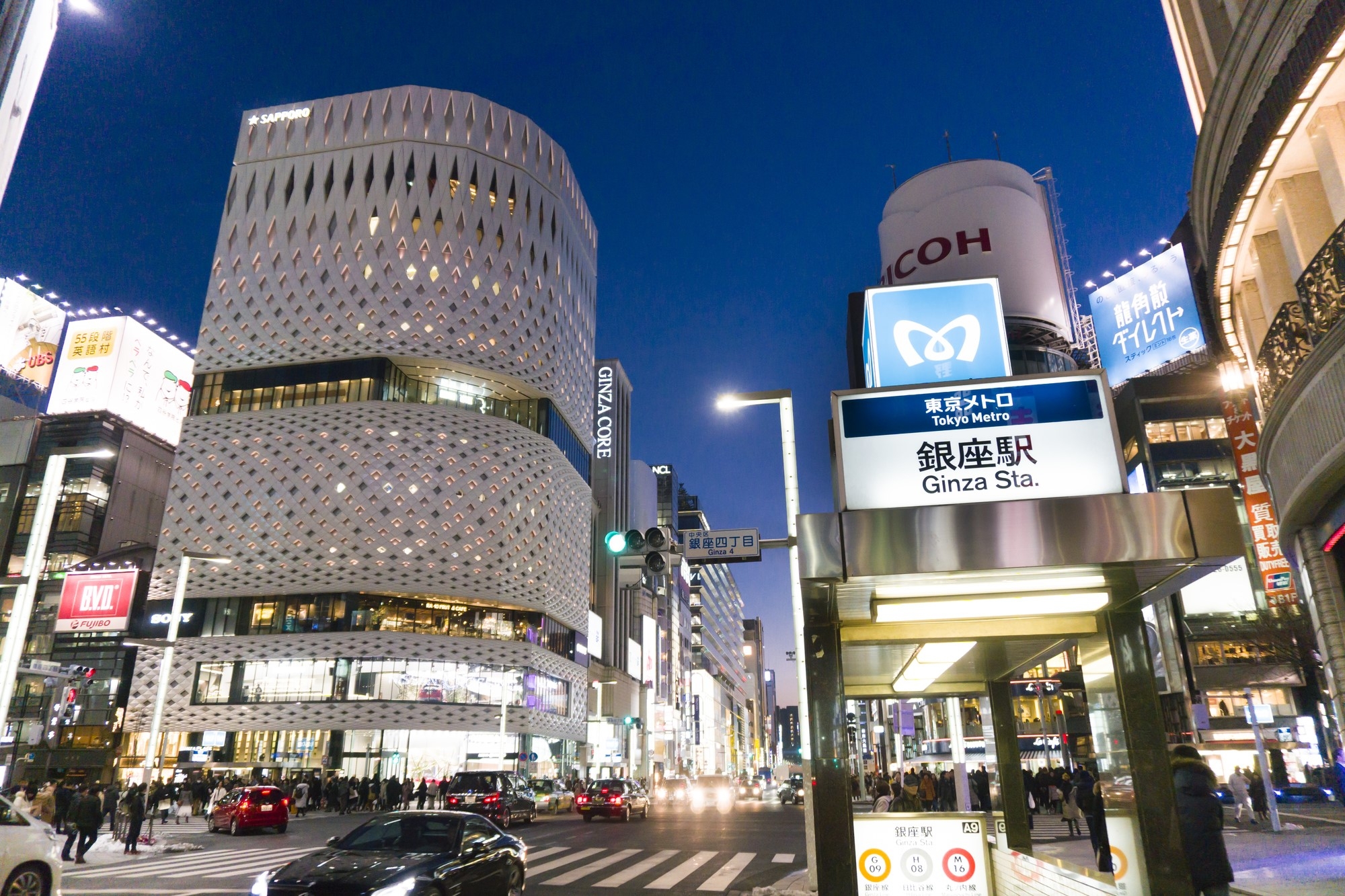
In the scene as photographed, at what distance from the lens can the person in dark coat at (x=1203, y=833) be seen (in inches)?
239

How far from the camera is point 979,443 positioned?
19.4 feet

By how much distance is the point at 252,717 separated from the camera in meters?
52.0

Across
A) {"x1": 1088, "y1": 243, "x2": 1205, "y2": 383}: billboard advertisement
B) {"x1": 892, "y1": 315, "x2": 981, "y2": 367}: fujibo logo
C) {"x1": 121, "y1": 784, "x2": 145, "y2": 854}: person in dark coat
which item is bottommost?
{"x1": 121, "y1": 784, "x2": 145, "y2": 854}: person in dark coat

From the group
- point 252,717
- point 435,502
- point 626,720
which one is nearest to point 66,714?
point 252,717

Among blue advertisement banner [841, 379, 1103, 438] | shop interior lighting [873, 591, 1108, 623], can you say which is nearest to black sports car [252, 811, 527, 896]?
shop interior lighting [873, 591, 1108, 623]

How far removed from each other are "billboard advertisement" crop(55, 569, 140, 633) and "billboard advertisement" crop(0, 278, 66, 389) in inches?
2161

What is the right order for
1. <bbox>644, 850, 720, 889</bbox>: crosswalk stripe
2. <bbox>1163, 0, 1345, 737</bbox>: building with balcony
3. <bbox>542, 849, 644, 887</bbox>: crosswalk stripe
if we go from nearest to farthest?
<bbox>1163, 0, 1345, 737</bbox>: building with balcony, <bbox>644, 850, 720, 889</bbox>: crosswalk stripe, <bbox>542, 849, 644, 887</bbox>: crosswalk stripe

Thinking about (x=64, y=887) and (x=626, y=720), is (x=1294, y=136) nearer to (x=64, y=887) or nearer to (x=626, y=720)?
(x=64, y=887)

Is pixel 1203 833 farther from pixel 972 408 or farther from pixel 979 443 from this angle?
pixel 972 408


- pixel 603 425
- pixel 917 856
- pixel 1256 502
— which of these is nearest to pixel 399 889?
pixel 917 856

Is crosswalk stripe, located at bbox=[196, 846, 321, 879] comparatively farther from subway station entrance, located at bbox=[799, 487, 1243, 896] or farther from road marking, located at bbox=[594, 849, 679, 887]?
subway station entrance, located at bbox=[799, 487, 1243, 896]

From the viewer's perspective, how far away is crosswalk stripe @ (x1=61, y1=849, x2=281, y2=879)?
614 inches

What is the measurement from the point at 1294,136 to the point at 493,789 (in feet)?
91.4

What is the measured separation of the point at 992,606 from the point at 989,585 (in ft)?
2.95
